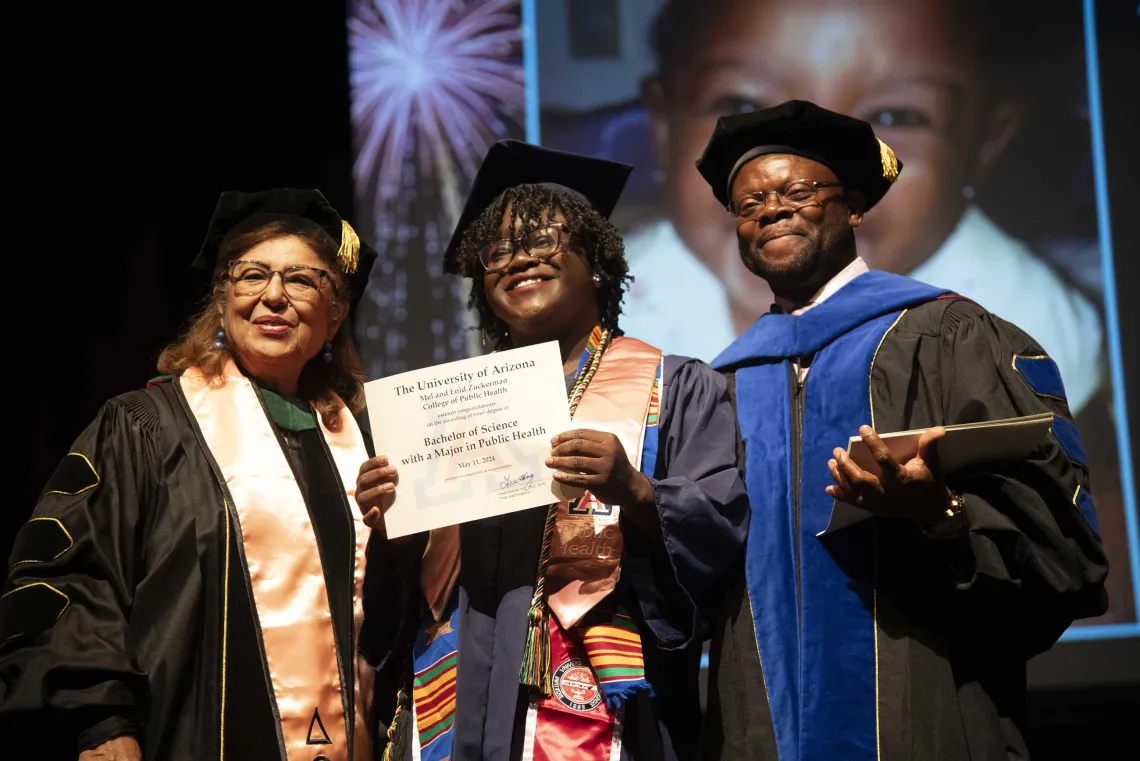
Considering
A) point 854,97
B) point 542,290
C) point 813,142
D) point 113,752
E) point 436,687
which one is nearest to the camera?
point 113,752

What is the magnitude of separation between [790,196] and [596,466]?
3.45ft

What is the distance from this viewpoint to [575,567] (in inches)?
104

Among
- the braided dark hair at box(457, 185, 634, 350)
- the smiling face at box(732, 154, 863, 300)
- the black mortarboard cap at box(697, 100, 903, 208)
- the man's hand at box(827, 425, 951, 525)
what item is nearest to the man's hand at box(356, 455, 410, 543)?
the braided dark hair at box(457, 185, 634, 350)

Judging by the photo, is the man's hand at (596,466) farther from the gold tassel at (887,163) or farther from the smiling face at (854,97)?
the smiling face at (854,97)

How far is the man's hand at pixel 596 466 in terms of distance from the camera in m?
2.45

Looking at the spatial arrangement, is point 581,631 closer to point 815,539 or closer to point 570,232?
point 815,539

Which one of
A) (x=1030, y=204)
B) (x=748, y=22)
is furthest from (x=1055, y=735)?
(x=748, y=22)

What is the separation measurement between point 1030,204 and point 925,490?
2.38 metres

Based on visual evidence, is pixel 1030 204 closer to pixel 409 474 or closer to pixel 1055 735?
pixel 1055 735

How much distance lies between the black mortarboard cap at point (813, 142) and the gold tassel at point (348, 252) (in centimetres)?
107

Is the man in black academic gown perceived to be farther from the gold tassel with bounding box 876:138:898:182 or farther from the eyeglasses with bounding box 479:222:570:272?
the eyeglasses with bounding box 479:222:570:272

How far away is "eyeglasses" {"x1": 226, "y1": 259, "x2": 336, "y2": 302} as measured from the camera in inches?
119

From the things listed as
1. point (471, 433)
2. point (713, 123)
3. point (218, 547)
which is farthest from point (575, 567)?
point (713, 123)

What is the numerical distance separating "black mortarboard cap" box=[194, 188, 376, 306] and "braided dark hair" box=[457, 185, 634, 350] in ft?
1.10
